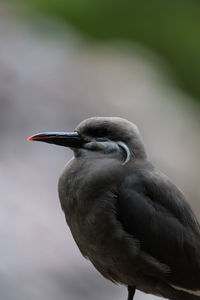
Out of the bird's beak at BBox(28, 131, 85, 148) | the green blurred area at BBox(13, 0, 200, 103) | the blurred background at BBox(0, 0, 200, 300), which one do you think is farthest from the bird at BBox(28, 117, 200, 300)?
the green blurred area at BBox(13, 0, 200, 103)

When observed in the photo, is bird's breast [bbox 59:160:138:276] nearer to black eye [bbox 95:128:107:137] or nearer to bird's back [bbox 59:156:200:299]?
bird's back [bbox 59:156:200:299]

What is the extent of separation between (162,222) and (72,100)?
5.03 meters

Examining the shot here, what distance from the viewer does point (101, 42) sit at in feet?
37.5

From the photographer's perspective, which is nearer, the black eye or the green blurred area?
the black eye

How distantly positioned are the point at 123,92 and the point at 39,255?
454 centimetres

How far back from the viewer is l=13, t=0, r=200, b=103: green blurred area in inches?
428

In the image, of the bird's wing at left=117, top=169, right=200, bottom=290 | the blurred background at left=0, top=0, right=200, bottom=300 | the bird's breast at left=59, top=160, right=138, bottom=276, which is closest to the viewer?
the bird's breast at left=59, top=160, right=138, bottom=276

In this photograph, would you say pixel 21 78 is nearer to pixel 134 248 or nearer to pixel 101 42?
pixel 101 42

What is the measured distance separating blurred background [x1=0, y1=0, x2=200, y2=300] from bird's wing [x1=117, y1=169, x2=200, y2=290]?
4.95ft

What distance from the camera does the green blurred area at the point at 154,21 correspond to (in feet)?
35.7

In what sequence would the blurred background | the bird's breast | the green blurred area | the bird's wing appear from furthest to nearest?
the green blurred area, the blurred background, the bird's wing, the bird's breast

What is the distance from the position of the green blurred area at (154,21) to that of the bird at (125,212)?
7.66 m

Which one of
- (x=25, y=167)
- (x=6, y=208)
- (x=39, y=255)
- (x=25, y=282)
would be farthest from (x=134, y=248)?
(x=25, y=167)

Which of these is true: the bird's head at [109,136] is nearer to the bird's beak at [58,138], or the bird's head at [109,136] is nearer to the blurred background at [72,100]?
the bird's beak at [58,138]
